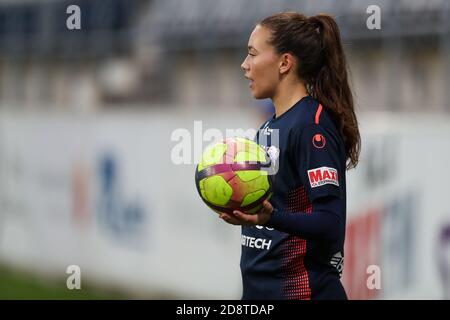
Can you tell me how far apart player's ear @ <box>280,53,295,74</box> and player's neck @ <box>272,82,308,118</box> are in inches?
3.2

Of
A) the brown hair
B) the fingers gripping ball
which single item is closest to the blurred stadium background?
the brown hair

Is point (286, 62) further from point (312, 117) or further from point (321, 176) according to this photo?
point (321, 176)

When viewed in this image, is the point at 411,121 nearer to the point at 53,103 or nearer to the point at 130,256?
the point at 130,256

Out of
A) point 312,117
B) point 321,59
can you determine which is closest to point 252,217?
point 312,117

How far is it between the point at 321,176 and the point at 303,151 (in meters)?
0.16

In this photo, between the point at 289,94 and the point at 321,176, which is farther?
the point at 289,94

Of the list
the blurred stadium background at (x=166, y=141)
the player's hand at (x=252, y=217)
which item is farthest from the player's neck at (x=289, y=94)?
the blurred stadium background at (x=166, y=141)

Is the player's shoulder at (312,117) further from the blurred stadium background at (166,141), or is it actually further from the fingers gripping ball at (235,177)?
the blurred stadium background at (166,141)

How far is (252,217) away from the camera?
4453 mm

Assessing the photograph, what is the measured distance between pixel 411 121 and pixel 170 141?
12.6 feet

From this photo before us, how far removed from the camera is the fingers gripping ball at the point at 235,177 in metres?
4.52

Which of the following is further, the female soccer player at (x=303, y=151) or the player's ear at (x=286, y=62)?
the player's ear at (x=286, y=62)

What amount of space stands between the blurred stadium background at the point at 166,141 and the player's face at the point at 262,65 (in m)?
4.05
